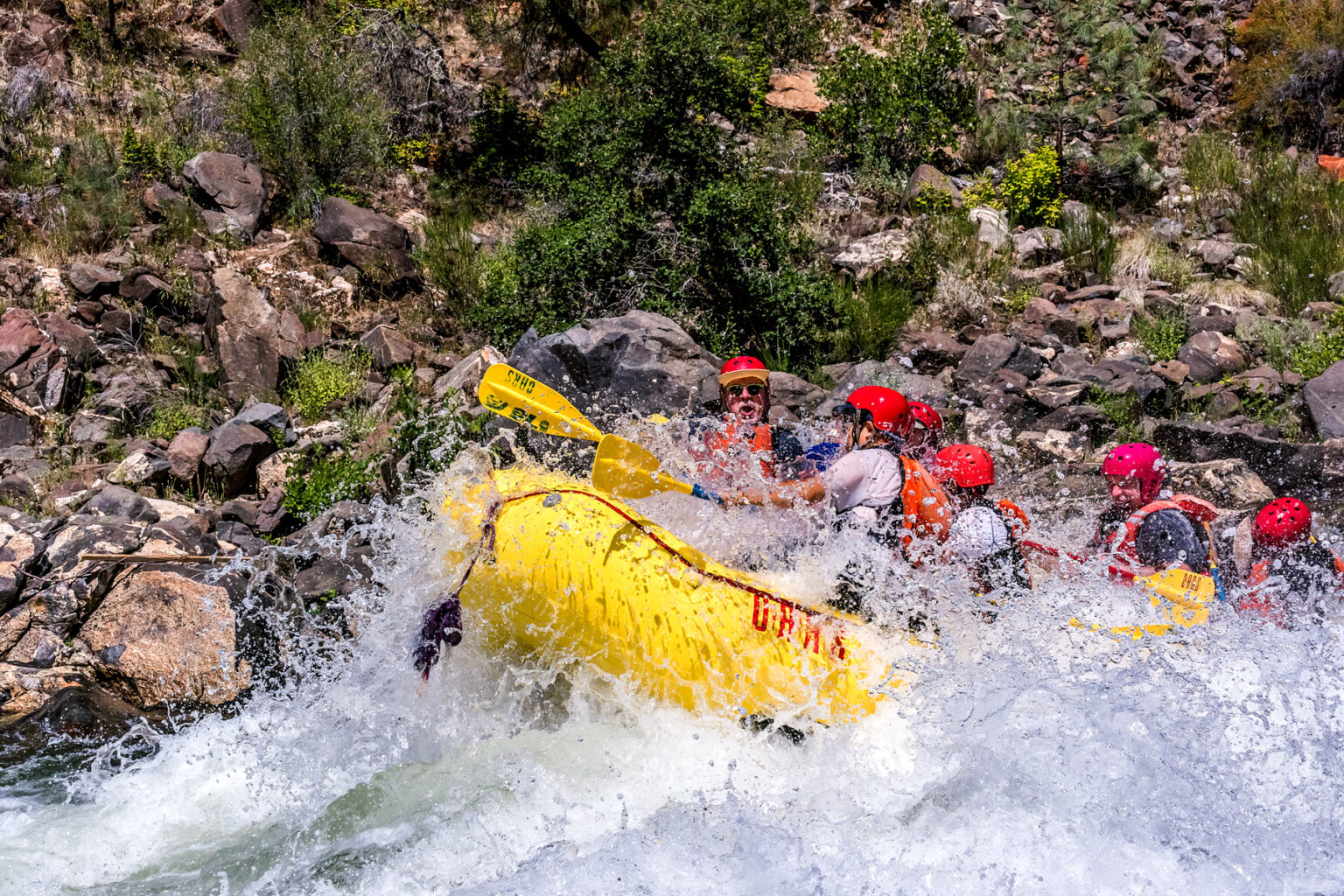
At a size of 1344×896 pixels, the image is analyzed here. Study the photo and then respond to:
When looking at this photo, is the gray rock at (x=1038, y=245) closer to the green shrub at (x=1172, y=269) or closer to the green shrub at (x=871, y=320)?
the green shrub at (x=1172, y=269)

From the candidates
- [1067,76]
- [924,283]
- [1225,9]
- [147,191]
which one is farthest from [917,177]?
[147,191]

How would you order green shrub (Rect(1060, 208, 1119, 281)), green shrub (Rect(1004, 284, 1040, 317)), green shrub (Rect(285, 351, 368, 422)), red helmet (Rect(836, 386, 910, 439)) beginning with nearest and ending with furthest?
red helmet (Rect(836, 386, 910, 439)) → green shrub (Rect(285, 351, 368, 422)) → green shrub (Rect(1004, 284, 1040, 317)) → green shrub (Rect(1060, 208, 1119, 281))

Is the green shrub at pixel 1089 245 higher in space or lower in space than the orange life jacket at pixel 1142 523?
lower

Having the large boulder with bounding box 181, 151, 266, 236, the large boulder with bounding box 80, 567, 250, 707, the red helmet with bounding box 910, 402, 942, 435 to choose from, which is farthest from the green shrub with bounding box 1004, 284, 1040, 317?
the large boulder with bounding box 181, 151, 266, 236

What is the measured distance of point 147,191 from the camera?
8641 millimetres

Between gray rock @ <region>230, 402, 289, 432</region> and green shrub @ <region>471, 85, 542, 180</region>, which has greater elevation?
green shrub @ <region>471, 85, 542, 180</region>

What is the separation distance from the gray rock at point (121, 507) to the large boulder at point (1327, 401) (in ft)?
23.0

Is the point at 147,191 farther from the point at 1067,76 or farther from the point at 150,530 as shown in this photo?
the point at 1067,76

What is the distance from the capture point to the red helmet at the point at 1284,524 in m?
3.82

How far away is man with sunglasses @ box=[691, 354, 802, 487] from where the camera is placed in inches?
177

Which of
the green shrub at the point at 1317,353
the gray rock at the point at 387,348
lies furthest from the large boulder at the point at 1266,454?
the gray rock at the point at 387,348

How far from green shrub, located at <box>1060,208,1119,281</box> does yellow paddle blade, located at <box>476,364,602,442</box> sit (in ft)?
19.8

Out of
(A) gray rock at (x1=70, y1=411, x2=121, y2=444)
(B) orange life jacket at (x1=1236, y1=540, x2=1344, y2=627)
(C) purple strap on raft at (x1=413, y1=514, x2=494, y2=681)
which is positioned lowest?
(A) gray rock at (x1=70, y1=411, x2=121, y2=444)

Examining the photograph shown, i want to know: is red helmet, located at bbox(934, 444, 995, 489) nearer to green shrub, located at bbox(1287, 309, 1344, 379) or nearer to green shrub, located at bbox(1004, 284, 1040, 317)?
green shrub, located at bbox(1287, 309, 1344, 379)
